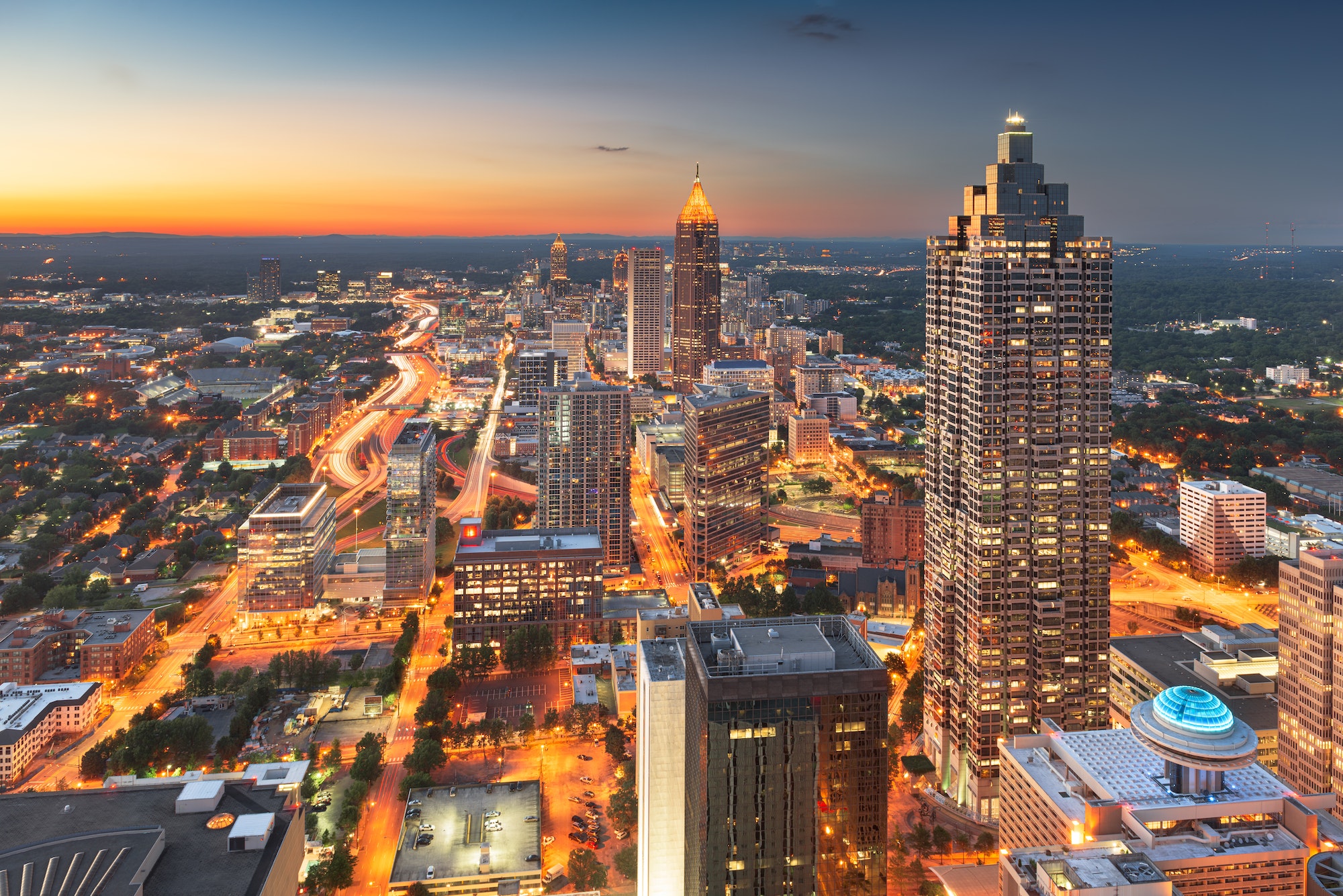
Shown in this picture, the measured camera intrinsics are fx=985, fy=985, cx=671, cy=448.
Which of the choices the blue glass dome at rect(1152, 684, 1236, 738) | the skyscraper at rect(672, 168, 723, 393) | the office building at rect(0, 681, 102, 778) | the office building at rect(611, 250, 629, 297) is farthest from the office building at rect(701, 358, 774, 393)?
the office building at rect(611, 250, 629, 297)

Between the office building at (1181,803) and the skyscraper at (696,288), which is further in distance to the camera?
the skyscraper at (696,288)

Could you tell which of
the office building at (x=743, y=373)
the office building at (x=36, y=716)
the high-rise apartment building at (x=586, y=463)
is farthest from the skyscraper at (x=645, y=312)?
the office building at (x=36, y=716)

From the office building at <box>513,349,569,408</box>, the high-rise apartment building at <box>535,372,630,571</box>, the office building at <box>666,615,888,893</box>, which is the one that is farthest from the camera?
the office building at <box>513,349,569,408</box>

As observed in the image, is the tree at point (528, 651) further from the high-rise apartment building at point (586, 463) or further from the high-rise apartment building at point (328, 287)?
the high-rise apartment building at point (328, 287)

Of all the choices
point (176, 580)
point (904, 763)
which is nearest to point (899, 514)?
point (904, 763)

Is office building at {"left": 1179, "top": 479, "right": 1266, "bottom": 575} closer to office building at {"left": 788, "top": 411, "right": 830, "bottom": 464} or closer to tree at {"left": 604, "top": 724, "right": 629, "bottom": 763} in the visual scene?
office building at {"left": 788, "top": 411, "right": 830, "bottom": 464}

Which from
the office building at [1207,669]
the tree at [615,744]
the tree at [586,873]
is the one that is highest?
the office building at [1207,669]

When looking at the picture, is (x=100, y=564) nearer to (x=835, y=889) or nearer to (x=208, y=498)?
(x=208, y=498)
